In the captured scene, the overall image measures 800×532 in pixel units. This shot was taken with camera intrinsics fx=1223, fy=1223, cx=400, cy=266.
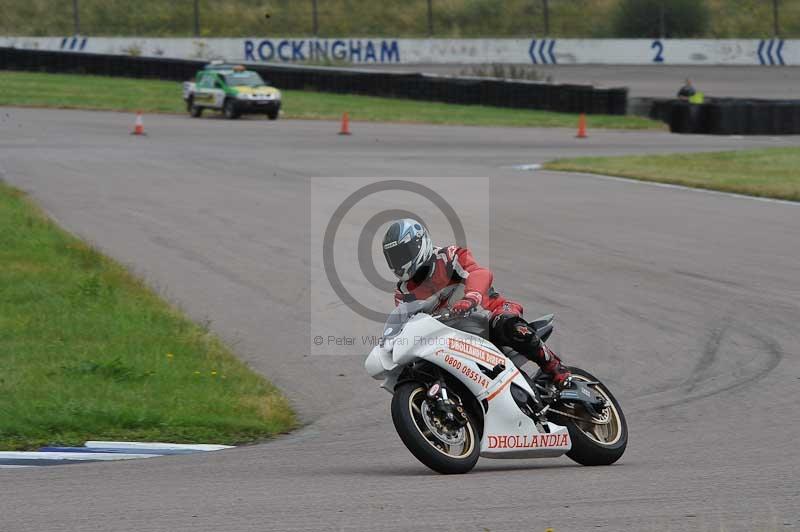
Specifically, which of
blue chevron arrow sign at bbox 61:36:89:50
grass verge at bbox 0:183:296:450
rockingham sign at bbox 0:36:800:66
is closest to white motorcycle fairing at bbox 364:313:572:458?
grass verge at bbox 0:183:296:450

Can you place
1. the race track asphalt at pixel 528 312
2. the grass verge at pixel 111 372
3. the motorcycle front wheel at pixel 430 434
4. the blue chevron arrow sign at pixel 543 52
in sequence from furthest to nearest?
1. the blue chevron arrow sign at pixel 543 52
2. the grass verge at pixel 111 372
3. the motorcycle front wheel at pixel 430 434
4. the race track asphalt at pixel 528 312

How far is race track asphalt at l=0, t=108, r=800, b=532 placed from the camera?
19.1 ft

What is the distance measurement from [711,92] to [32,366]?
129 feet

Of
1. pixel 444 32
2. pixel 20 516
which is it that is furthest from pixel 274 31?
pixel 20 516

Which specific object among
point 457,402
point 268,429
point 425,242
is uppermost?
point 425,242

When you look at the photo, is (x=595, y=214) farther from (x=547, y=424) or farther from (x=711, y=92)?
(x=711, y=92)

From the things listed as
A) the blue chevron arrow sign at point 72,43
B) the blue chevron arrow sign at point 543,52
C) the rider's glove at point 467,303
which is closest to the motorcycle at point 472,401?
the rider's glove at point 467,303

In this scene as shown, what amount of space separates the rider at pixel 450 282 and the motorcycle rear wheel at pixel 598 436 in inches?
16.1

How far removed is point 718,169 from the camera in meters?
25.3

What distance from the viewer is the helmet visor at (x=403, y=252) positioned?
676 cm

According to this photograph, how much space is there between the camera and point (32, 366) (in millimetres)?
9328

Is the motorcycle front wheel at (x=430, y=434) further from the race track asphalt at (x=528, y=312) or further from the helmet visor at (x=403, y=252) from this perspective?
the helmet visor at (x=403, y=252)

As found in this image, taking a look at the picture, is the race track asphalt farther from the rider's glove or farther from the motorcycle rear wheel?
the rider's glove

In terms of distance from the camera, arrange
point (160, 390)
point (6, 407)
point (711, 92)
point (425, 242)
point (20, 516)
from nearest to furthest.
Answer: point (20, 516), point (425, 242), point (6, 407), point (160, 390), point (711, 92)
